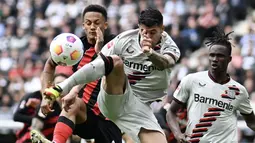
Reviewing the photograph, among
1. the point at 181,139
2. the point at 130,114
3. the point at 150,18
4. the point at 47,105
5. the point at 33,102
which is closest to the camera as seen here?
the point at 47,105

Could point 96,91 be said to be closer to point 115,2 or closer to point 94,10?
point 94,10

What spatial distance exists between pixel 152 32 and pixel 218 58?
1.10 metres

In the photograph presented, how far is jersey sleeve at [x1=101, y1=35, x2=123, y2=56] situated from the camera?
915 centimetres

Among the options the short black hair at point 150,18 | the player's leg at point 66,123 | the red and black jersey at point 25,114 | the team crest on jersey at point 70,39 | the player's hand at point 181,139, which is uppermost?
the short black hair at point 150,18

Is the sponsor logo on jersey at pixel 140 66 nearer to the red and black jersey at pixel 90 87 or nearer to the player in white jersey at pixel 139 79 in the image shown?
the player in white jersey at pixel 139 79

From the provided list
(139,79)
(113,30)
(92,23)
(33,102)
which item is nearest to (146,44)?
(139,79)

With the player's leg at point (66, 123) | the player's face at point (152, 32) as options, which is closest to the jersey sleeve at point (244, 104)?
the player's face at point (152, 32)

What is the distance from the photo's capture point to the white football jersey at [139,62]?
9195mm

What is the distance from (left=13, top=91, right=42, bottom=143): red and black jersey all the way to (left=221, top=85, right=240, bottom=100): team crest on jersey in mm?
3242

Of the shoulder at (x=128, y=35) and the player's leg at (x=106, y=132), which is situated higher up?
the shoulder at (x=128, y=35)

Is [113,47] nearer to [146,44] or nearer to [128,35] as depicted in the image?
[128,35]

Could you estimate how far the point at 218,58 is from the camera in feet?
31.7

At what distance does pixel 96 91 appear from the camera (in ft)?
32.6

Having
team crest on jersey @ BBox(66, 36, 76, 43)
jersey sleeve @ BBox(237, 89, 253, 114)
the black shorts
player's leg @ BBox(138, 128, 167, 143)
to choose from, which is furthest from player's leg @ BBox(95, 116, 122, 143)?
jersey sleeve @ BBox(237, 89, 253, 114)
